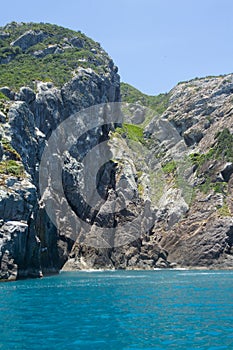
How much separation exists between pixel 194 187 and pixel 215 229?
1039 inches

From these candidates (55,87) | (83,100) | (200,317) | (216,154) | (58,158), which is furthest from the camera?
(216,154)

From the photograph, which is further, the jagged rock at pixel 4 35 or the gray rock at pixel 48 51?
the jagged rock at pixel 4 35

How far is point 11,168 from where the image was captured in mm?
76875

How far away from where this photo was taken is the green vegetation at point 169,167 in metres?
164

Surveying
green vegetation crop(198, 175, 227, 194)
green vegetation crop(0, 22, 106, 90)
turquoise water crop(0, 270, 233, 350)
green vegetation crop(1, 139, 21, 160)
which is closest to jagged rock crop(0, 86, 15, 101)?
green vegetation crop(0, 22, 106, 90)

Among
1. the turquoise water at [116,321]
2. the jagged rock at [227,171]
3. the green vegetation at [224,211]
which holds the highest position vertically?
the jagged rock at [227,171]

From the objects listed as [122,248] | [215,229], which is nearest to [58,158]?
[122,248]

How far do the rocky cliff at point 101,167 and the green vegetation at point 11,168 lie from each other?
1.08 ft

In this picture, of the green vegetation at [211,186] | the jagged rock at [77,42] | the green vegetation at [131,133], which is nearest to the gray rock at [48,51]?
the jagged rock at [77,42]

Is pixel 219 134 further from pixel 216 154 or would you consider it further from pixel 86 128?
pixel 86 128

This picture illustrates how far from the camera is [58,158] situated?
389 ft

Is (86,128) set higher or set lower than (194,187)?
higher

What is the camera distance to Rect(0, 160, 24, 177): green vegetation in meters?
75.8

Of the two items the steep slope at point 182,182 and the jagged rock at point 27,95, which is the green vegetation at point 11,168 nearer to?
the jagged rock at point 27,95
